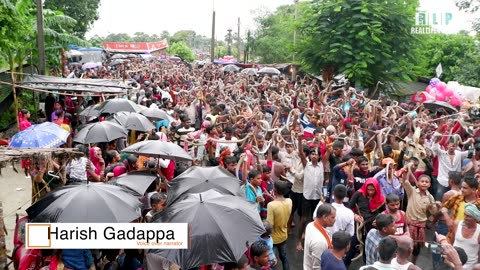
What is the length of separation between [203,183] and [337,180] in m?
2.06

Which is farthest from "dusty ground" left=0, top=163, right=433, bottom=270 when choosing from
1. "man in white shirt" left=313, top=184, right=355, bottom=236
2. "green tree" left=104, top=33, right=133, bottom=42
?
"green tree" left=104, top=33, right=133, bottom=42

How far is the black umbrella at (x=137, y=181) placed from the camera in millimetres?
5768

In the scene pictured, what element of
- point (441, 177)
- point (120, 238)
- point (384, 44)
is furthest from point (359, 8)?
point (120, 238)

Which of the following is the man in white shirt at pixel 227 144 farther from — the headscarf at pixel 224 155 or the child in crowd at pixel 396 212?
the child in crowd at pixel 396 212

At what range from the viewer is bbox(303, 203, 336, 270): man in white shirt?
4688 mm

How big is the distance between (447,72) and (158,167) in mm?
22037

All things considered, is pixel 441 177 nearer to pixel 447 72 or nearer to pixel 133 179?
pixel 133 179

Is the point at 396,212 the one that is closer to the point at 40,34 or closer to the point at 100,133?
the point at 100,133

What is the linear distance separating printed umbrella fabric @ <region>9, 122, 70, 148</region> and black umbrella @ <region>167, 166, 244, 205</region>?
2280 mm

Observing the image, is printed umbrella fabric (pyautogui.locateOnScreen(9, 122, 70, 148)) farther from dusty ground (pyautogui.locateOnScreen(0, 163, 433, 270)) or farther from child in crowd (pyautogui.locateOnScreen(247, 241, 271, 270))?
child in crowd (pyautogui.locateOnScreen(247, 241, 271, 270))

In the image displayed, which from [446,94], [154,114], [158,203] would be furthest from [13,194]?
[446,94]

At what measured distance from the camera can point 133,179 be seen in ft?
20.1

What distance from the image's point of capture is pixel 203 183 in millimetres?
5867

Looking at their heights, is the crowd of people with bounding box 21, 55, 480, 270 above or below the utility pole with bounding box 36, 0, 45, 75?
below
